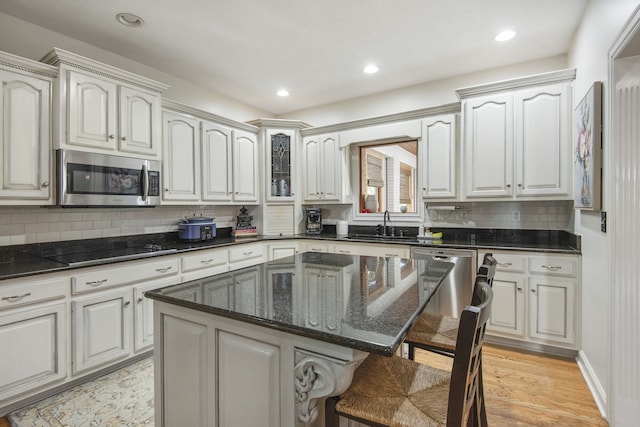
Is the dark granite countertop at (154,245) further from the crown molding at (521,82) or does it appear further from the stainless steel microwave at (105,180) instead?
the crown molding at (521,82)

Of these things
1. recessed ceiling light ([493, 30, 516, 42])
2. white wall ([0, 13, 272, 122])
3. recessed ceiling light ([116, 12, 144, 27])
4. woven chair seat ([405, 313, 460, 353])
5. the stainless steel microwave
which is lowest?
woven chair seat ([405, 313, 460, 353])

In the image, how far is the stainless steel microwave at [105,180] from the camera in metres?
2.34

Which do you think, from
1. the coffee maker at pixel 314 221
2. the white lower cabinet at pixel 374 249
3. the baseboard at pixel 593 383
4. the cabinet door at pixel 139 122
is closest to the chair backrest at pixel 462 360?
the baseboard at pixel 593 383

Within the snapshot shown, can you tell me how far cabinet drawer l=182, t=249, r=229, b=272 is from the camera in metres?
2.94

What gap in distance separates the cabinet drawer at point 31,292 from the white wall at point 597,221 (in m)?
3.44

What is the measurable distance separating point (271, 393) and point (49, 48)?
328 cm

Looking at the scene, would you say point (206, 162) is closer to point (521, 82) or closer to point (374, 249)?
point (374, 249)

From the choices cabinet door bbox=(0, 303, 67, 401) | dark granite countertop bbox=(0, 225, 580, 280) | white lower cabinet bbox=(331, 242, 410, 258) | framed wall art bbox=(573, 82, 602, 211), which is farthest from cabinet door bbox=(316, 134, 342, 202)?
cabinet door bbox=(0, 303, 67, 401)

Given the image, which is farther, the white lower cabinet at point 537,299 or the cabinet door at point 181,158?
the cabinet door at point 181,158

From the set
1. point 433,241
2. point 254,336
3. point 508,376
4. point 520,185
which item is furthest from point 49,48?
point 508,376

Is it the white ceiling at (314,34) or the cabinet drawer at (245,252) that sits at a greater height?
the white ceiling at (314,34)

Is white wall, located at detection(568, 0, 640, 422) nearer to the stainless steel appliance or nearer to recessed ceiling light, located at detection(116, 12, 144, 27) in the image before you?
recessed ceiling light, located at detection(116, 12, 144, 27)

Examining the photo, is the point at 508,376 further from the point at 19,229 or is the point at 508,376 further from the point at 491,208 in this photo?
the point at 19,229

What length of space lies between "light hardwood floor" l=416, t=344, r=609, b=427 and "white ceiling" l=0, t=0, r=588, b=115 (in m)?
2.80
